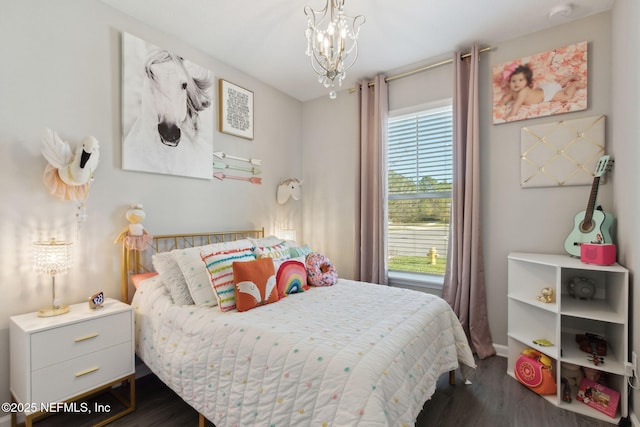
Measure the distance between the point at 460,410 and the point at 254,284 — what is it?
4.99 feet

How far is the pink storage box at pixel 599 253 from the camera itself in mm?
1872

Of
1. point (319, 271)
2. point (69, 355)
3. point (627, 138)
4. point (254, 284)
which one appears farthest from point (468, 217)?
point (69, 355)

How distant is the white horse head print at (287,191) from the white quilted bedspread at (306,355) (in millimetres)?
1572

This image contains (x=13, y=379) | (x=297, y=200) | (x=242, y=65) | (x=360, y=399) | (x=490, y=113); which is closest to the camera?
(x=360, y=399)

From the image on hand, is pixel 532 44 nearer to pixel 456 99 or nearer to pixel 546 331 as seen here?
pixel 456 99

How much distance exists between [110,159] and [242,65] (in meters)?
1.58

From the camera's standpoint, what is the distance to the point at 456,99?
2734 millimetres

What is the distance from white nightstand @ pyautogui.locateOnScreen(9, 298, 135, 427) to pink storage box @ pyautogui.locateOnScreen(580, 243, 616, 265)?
2995mm

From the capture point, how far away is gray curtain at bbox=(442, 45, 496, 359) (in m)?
2.62

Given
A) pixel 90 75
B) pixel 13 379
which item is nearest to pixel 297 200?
pixel 90 75

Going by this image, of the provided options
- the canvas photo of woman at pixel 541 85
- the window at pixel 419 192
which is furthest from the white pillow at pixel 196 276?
the canvas photo of woman at pixel 541 85

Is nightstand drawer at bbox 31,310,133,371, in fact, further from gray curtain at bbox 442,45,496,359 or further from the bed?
gray curtain at bbox 442,45,496,359

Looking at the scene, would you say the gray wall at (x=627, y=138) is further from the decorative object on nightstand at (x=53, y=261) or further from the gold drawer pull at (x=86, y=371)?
the decorative object on nightstand at (x=53, y=261)

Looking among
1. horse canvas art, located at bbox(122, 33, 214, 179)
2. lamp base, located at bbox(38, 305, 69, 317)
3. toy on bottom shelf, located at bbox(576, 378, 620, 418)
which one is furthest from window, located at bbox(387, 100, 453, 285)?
lamp base, located at bbox(38, 305, 69, 317)
